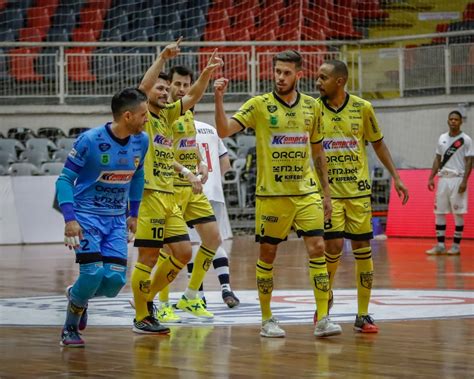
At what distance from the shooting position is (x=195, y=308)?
1064cm

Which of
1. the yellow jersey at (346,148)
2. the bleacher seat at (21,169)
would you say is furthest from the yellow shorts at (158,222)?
the bleacher seat at (21,169)

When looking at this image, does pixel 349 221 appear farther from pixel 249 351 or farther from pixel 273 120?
pixel 249 351

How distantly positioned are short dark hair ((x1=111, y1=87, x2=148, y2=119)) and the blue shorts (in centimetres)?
79

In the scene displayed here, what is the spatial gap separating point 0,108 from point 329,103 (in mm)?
16534

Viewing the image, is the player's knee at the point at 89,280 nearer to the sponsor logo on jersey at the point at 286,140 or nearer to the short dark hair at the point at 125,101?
the short dark hair at the point at 125,101

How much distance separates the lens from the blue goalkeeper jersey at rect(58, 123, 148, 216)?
8609mm

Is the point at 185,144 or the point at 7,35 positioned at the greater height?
the point at 7,35

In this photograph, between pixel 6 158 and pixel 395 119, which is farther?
pixel 395 119

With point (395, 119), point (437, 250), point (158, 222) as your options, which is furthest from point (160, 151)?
point (395, 119)

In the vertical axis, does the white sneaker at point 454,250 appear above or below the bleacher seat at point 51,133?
below

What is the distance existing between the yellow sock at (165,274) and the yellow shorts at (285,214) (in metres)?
0.94

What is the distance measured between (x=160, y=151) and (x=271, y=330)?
6.09ft

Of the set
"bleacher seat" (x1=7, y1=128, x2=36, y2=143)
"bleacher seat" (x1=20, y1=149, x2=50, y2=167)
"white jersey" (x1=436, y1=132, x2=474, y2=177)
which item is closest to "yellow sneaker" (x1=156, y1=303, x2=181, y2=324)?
"white jersey" (x1=436, y1=132, x2=474, y2=177)

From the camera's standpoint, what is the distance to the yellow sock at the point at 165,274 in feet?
32.6
